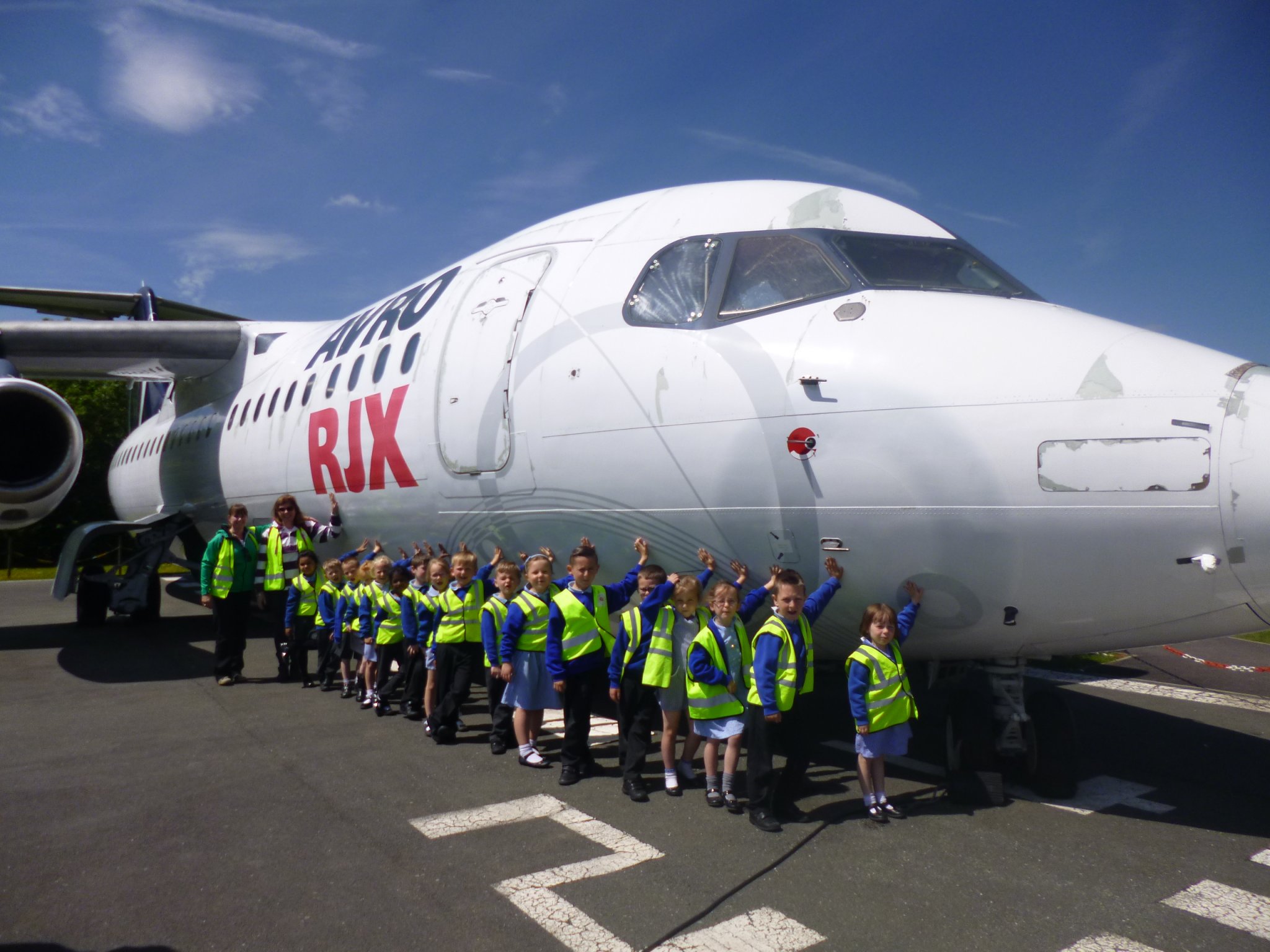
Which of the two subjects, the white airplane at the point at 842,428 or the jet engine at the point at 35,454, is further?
the jet engine at the point at 35,454

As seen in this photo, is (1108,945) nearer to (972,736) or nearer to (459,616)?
(972,736)

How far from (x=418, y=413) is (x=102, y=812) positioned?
10.4 ft

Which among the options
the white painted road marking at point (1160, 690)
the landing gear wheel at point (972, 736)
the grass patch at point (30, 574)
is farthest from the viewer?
the grass patch at point (30, 574)

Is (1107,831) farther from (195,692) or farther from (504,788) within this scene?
(195,692)

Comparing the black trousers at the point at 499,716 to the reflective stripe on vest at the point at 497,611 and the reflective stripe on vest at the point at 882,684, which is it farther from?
the reflective stripe on vest at the point at 882,684

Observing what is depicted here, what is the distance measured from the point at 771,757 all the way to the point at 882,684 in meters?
0.69

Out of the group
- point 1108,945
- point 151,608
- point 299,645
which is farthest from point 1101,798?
point 151,608

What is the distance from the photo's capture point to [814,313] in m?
4.57

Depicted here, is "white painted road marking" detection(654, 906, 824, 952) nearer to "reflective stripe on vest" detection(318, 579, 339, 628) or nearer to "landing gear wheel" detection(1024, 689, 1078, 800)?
"landing gear wheel" detection(1024, 689, 1078, 800)

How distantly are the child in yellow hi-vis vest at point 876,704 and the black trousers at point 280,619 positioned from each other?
6.25 m

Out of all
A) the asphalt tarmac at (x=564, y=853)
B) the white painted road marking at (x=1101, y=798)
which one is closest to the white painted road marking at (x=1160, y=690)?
the asphalt tarmac at (x=564, y=853)

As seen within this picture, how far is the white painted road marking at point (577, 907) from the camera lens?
329cm

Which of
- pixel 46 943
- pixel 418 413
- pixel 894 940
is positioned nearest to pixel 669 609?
pixel 894 940

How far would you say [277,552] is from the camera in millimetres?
8648
